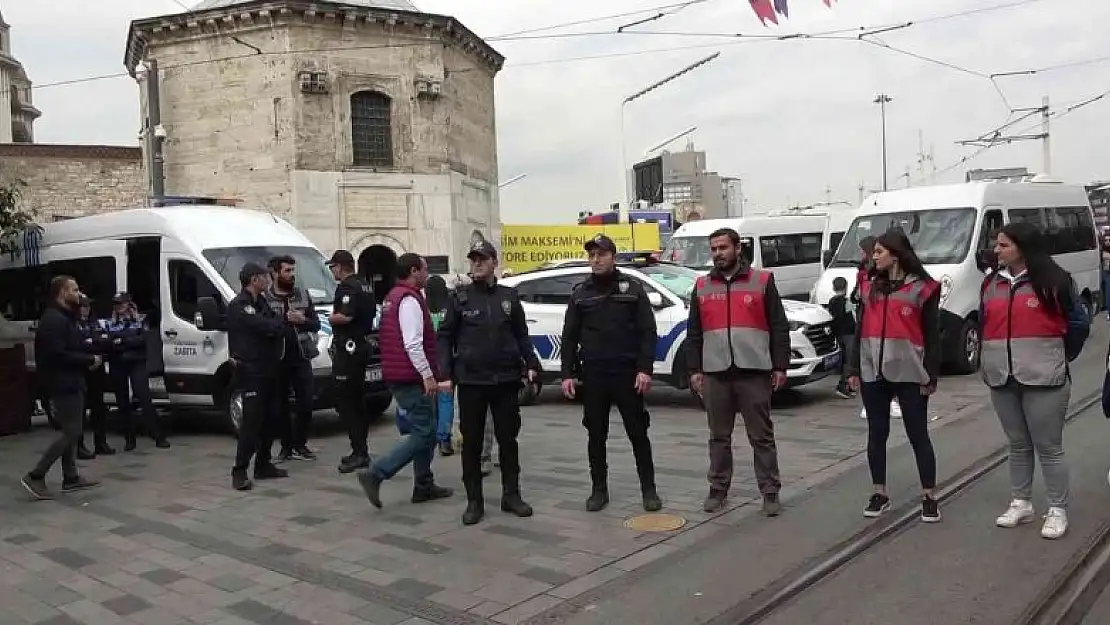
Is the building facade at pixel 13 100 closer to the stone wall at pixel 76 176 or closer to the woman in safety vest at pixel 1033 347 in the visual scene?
the stone wall at pixel 76 176

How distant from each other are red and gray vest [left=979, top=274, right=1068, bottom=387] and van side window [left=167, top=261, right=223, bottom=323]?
322 inches

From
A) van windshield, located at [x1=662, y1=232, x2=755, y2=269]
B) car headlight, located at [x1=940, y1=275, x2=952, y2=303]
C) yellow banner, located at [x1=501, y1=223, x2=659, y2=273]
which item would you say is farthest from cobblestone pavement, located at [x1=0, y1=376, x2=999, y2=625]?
yellow banner, located at [x1=501, y1=223, x2=659, y2=273]

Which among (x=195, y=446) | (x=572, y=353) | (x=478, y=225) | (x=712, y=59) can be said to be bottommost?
(x=195, y=446)

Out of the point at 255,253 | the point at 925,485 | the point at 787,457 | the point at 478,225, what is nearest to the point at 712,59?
the point at 478,225

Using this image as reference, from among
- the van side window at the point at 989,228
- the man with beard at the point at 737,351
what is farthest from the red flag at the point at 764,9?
the man with beard at the point at 737,351

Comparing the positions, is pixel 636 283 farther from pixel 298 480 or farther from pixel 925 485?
pixel 298 480

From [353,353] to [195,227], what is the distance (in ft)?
12.8

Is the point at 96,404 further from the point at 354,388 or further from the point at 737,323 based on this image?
the point at 737,323

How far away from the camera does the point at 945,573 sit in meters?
4.76

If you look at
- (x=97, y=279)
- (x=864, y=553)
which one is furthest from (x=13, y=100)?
(x=864, y=553)

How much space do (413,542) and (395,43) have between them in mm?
21834

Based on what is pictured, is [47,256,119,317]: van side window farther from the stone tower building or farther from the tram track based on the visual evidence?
the stone tower building

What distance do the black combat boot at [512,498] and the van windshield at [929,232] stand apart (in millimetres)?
8377

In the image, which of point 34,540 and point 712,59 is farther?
point 712,59
